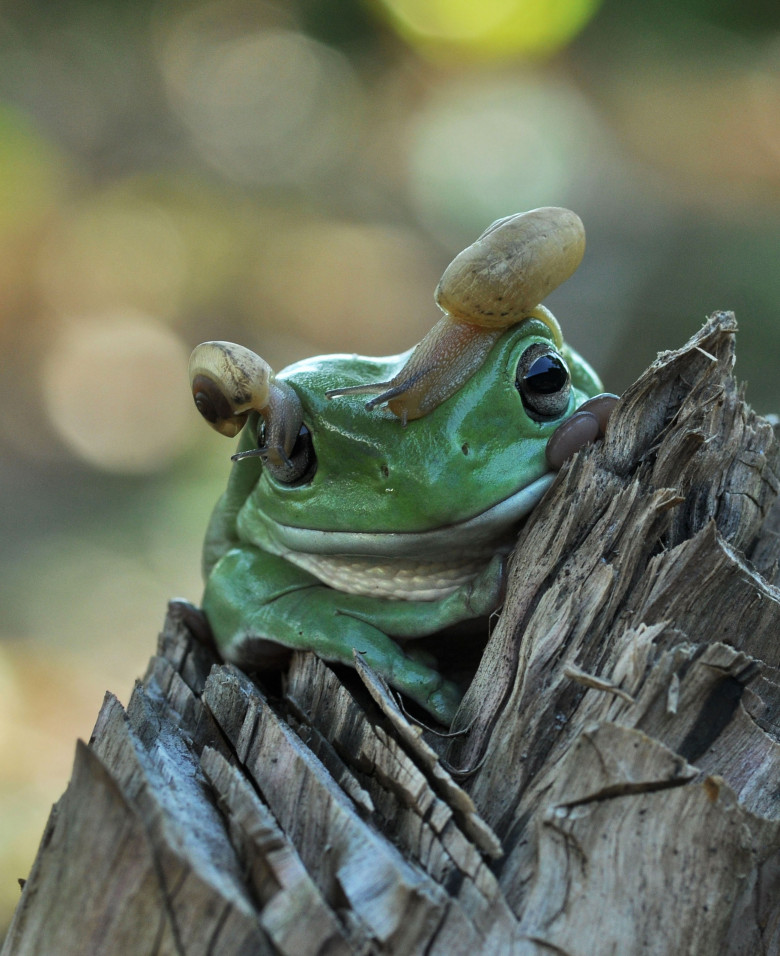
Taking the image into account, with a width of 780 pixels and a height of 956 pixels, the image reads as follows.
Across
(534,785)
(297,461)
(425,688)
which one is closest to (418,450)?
(297,461)

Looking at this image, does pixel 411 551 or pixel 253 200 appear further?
pixel 253 200

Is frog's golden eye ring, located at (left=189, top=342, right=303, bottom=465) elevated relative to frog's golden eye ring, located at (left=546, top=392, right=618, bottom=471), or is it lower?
elevated

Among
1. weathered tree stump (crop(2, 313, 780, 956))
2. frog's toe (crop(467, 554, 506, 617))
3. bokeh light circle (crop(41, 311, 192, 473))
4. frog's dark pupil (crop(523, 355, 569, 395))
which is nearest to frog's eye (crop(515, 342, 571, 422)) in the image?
frog's dark pupil (crop(523, 355, 569, 395))

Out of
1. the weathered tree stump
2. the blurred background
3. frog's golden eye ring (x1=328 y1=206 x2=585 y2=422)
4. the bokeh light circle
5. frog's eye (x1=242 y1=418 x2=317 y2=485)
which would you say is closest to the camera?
the weathered tree stump

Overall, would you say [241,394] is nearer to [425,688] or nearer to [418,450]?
[418,450]

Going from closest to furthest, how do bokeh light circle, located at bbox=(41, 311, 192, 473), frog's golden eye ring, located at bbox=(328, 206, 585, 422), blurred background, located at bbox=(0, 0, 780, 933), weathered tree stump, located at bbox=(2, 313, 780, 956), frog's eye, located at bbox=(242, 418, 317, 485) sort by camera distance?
weathered tree stump, located at bbox=(2, 313, 780, 956) → frog's golden eye ring, located at bbox=(328, 206, 585, 422) → frog's eye, located at bbox=(242, 418, 317, 485) → blurred background, located at bbox=(0, 0, 780, 933) → bokeh light circle, located at bbox=(41, 311, 192, 473)

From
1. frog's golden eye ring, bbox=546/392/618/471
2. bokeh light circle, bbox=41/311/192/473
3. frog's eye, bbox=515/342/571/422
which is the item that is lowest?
frog's golden eye ring, bbox=546/392/618/471

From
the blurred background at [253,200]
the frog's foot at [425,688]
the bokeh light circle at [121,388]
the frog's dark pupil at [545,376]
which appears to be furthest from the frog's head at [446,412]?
the bokeh light circle at [121,388]

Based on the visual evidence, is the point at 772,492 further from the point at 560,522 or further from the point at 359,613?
the point at 359,613

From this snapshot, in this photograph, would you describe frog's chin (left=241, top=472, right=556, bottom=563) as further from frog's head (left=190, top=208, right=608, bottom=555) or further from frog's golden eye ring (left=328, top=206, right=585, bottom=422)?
frog's golden eye ring (left=328, top=206, right=585, bottom=422)

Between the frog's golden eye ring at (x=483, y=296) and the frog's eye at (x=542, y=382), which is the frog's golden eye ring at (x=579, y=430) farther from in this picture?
the frog's golden eye ring at (x=483, y=296)
